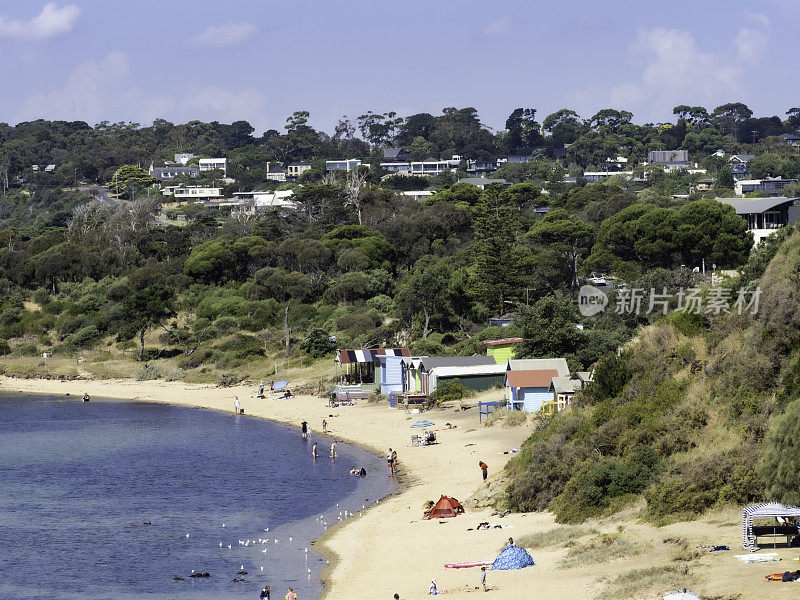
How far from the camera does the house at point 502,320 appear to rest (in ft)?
219

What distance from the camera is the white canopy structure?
2239 cm

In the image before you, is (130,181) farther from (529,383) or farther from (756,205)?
(529,383)

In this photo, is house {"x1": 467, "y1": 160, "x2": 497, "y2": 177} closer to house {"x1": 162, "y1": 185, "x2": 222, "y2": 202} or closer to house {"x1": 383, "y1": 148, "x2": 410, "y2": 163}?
house {"x1": 383, "y1": 148, "x2": 410, "y2": 163}

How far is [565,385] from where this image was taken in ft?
144

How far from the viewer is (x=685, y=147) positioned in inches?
7628

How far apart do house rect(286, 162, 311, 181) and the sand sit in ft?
441

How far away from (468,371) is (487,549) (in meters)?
26.3

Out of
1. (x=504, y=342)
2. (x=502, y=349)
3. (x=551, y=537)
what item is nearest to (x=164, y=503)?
(x=551, y=537)

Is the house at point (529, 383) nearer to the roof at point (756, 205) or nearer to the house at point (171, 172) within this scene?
the roof at point (756, 205)

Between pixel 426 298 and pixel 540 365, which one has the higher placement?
pixel 426 298

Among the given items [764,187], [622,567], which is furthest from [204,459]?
[764,187]

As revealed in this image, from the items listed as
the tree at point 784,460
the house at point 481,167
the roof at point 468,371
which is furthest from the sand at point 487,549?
the house at point 481,167

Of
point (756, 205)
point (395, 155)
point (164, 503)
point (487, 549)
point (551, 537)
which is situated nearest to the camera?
point (551, 537)

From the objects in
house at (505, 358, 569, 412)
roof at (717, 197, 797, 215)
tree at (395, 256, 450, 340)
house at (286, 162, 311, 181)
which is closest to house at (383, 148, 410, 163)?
house at (286, 162, 311, 181)
